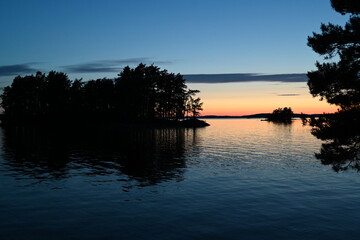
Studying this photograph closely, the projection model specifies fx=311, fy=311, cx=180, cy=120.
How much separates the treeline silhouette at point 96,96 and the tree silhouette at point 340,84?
341 ft

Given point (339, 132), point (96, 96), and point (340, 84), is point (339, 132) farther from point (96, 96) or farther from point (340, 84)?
point (96, 96)

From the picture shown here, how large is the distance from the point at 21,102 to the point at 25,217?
481 ft

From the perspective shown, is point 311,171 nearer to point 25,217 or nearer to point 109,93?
point 25,217

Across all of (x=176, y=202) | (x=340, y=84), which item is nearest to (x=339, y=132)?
(x=340, y=84)

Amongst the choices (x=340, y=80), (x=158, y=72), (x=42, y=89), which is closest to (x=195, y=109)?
(x=158, y=72)

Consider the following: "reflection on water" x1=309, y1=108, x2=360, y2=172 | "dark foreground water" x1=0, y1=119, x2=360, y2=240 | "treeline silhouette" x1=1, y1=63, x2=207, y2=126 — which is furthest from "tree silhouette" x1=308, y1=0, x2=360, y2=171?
"treeline silhouette" x1=1, y1=63, x2=207, y2=126

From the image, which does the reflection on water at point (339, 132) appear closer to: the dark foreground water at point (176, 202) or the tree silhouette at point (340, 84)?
the tree silhouette at point (340, 84)

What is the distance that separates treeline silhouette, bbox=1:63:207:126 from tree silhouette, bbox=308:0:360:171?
104 metres

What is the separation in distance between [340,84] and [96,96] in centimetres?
13192

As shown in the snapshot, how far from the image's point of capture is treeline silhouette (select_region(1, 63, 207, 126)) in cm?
12750

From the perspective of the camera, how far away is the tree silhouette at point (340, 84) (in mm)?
20688

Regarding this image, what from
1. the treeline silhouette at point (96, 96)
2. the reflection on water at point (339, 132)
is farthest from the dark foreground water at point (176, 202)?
the treeline silhouette at point (96, 96)

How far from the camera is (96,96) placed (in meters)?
143

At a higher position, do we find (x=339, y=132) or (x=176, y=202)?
(x=339, y=132)
